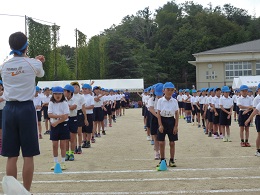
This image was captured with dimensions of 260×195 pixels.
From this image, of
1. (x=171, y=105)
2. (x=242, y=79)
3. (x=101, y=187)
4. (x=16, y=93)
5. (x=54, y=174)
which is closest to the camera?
(x=16, y=93)

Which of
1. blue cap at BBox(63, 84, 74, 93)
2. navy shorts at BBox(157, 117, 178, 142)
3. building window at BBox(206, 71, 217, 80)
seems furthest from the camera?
building window at BBox(206, 71, 217, 80)

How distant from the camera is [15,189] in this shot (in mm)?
4621

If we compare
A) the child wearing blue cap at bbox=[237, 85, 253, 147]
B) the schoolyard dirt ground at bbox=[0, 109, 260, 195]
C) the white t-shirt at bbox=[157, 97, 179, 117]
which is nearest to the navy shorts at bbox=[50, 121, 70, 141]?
the schoolyard dirt ground at bbox=[0, 109, 260, 195]

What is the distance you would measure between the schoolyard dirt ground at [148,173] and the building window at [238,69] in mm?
52226

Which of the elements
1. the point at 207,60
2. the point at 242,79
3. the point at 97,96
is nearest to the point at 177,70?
the point at 207,60

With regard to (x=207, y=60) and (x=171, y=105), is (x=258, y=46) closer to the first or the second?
(x=207, y=60)

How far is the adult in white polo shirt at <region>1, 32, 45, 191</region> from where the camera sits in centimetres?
562

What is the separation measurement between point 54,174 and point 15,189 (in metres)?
4.69

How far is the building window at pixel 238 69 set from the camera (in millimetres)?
64250

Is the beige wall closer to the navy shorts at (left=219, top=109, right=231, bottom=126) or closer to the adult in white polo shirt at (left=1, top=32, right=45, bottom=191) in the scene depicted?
the navy shorts at (left=219, top=109, right=231, bottom=126)

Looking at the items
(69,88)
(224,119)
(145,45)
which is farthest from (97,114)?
(145,45)

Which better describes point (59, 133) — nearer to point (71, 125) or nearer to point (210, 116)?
point (71, 125)

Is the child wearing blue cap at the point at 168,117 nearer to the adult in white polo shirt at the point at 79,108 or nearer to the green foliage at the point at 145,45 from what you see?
the adult in white polo shirt at the point at 79,108

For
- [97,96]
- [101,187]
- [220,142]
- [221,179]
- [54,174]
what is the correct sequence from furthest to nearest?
[97,96] → [220,142] → [54,174] → [221,179] → [101,187]
